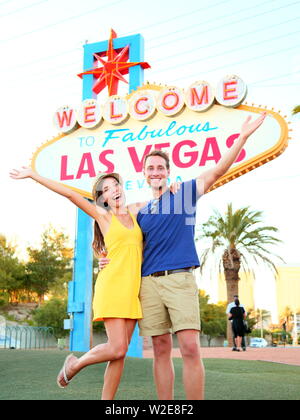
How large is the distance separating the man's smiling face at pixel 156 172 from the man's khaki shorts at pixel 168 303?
0.68 meters

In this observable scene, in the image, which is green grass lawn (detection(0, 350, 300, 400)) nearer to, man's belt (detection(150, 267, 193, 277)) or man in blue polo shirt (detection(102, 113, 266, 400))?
man in blue polo shirt (detection(102, 113, 266, 400))

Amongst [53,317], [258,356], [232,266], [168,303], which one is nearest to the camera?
[168,303]

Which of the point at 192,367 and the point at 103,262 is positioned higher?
the point at 103,262

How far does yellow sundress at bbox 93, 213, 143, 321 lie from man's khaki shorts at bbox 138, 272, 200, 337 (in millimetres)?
65

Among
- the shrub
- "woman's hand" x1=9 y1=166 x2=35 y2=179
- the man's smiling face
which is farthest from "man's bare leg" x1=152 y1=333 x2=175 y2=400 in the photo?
the shrub

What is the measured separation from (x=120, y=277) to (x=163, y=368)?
658 millimetres

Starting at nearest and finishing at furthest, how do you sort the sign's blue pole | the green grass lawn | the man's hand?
1. the man's hand
2. the green grass lawn
3. the sign's blue pole

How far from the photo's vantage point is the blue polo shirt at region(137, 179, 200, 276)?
3092mm

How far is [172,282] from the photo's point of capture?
9.89ft

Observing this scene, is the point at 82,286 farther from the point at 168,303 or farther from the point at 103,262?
the point at 168,303

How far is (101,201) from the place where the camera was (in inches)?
136

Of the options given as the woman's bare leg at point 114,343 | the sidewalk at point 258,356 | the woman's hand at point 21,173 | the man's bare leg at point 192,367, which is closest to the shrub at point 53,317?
the sidewalk at point 258,356

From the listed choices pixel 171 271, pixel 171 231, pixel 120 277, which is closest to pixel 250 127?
pixel 171 231
